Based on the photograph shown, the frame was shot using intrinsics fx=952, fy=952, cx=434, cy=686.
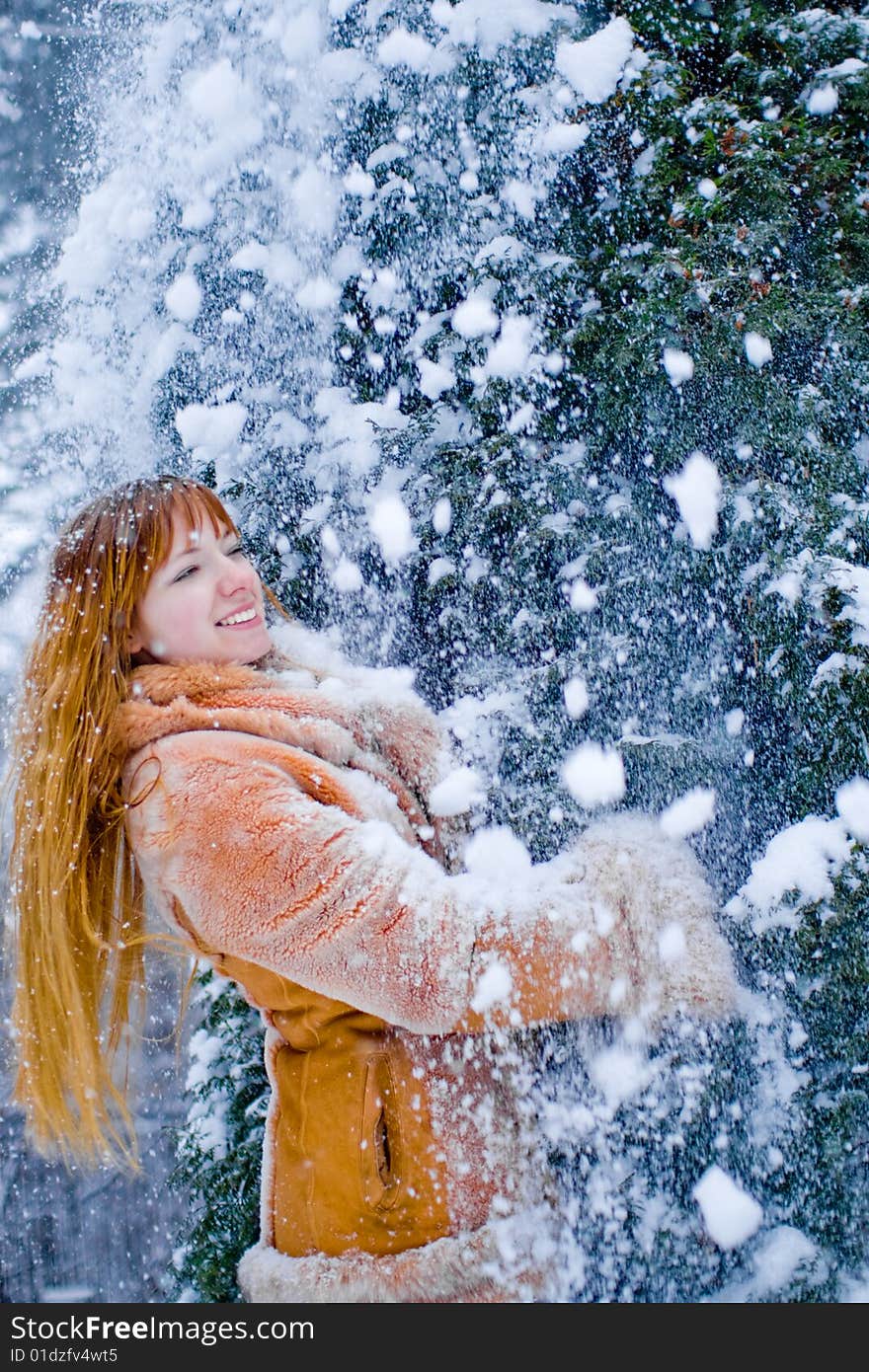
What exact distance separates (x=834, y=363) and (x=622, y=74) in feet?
2.61

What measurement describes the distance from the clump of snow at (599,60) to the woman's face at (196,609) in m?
1.32

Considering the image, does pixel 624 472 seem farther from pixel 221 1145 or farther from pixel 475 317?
pixel 221 1145

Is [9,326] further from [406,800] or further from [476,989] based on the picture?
[476,989]

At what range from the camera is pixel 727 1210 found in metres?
1.87

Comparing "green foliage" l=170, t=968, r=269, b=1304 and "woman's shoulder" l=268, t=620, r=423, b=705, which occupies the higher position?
"woman's shoulder" l=268, t=620, r=423, b=705

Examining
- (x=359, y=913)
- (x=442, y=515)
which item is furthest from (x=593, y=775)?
(x=359, y=913)

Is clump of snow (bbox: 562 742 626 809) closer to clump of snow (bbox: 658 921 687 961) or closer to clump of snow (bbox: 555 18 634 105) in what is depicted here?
clump of snow (bbox: 658 921 687 961)

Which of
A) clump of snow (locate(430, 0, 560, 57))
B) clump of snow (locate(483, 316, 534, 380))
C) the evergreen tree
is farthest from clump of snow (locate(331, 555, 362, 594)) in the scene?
clump of snow (locate(430, 0, 560, 57))

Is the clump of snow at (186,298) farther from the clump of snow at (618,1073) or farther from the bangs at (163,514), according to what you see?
the clump of snow at (618,1073)

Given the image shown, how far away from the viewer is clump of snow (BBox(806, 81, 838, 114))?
1.92 m

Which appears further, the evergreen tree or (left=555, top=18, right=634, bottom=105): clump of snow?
(left=555, top=18, right=634, bottom=105): clump of snow

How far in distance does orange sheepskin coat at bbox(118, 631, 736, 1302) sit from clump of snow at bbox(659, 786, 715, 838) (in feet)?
0.70

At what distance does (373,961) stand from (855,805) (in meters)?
0.98
